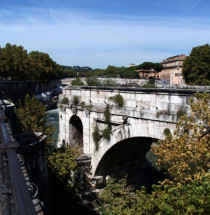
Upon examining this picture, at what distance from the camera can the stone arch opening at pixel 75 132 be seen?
15.8 meters

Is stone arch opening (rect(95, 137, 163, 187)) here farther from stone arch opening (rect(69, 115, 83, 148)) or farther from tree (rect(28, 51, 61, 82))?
tree (rect(28, 51, 61, 82))

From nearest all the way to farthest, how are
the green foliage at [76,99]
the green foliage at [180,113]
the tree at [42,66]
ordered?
the green foliage at [180,113] → the green foliage at [76,99] → the tree at [42,66]

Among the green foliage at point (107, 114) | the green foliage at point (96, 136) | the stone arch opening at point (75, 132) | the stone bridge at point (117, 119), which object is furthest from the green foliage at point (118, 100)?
the stone arch opening at point (75, 132)

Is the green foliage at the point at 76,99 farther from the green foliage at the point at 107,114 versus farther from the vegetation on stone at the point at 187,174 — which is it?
the vegetation on stone at the point at 187,174

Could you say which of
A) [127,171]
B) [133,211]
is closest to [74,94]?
[127,171]

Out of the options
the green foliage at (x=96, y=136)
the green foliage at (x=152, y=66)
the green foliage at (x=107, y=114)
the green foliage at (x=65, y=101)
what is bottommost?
the green foliage at (x=96, y=136)

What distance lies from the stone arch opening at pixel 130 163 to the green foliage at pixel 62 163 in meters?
1.83

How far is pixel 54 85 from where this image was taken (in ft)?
258

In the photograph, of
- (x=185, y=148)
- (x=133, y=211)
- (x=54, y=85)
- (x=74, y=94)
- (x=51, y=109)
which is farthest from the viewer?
(x=54, y=85)

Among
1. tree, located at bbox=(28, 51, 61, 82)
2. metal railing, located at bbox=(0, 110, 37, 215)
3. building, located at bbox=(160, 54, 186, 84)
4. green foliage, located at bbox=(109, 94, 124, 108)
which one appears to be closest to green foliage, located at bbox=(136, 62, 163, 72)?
building, located at bbox=(160, 54, 186, 84)

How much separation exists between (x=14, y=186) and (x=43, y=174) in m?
6.04

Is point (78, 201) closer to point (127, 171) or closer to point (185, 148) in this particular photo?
point (127, 171)

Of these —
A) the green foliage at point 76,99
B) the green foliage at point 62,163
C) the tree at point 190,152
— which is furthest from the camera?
the green foliage at point 76,99

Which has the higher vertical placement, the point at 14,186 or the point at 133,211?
the point at 14,186
